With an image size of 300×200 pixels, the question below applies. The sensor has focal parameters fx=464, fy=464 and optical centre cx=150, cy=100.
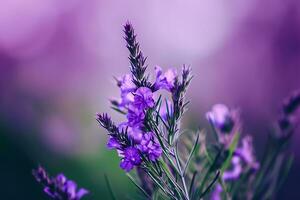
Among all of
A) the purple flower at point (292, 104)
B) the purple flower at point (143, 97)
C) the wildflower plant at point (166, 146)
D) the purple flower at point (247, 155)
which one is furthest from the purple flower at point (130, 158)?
the purple flower at point (292, 104)

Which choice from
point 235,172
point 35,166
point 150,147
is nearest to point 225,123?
point 235,172

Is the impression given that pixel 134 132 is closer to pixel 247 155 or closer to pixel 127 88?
pixel 127 88

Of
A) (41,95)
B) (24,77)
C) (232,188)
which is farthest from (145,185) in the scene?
(24,77)

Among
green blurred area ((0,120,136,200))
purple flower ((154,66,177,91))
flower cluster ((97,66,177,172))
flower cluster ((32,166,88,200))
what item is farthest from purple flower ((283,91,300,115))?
green blurred area ((0,120,136,200))

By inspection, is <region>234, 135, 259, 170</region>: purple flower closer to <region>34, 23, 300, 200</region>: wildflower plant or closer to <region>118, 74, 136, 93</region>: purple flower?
<region>34, 23, 300, 200</region>: wildflower plant

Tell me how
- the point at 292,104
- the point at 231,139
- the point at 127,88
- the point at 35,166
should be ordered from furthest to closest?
the point at 35,166, the point at 292,104, the point at 231,139, the point at 127,88

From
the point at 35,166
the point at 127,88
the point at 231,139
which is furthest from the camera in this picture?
the point at 35,166

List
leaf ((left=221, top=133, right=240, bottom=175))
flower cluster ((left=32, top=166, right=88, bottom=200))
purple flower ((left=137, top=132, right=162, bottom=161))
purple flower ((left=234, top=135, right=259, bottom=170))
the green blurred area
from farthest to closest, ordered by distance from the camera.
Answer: the green blurred area < purple flower ((left=234, top=135, right=259, bottom=170)) < leaf ((left=221, top=133, right=240, bottom=175)) < flower cluster ((left=32, top=166, right=88, bottom=200)) < purple flower ((left=137, top=132, right=162, bottom=161))

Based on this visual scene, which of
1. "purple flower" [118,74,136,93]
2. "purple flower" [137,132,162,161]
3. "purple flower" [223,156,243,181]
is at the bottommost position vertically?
"purple flower" [137,132,162,161]
